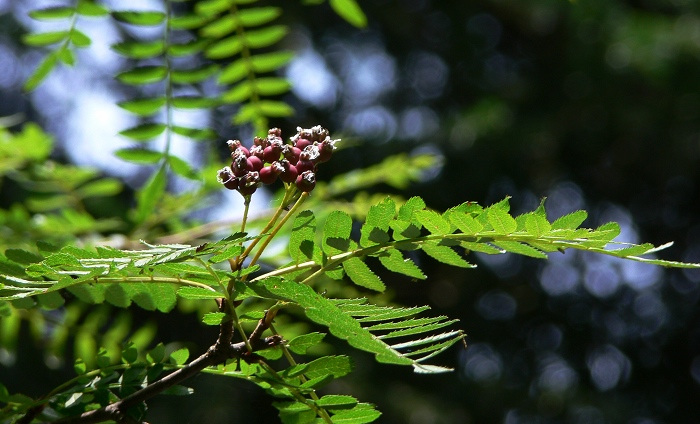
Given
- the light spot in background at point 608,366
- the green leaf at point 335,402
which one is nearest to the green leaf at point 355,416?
the green leaf at point 335,402

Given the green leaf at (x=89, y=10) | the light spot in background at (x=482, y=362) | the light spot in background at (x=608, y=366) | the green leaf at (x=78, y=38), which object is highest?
the green leaf at (x=89, y=10)

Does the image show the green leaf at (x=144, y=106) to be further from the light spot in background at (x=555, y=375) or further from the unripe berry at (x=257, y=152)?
the light spot in background at (x=555, y=375)

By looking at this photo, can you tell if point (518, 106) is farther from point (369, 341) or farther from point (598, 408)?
point (369, 341)

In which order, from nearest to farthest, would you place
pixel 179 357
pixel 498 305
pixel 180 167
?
pixel 179 357, pixel 180 167, pixel 498 305

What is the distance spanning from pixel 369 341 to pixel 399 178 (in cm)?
75

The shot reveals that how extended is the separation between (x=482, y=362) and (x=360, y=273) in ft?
12.2

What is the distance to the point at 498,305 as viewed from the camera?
4.22m

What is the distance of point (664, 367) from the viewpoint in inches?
176

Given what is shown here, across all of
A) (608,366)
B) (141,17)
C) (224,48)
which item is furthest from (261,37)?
(608,366)

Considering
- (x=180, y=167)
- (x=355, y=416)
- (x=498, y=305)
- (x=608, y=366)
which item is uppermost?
(x=180, y=167)

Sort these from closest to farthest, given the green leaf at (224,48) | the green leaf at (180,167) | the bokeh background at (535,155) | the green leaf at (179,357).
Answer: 1. the green leaf at (179,357)
2. the green leaf at (180,167)
3. the green leaf at (224,48)
4. the bokeh background at (535,155)

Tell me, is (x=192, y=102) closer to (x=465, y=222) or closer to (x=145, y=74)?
(x=145, y=74)

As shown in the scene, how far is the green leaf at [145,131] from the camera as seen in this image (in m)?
0.85

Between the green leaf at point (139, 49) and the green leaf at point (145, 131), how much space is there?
0.28ft
